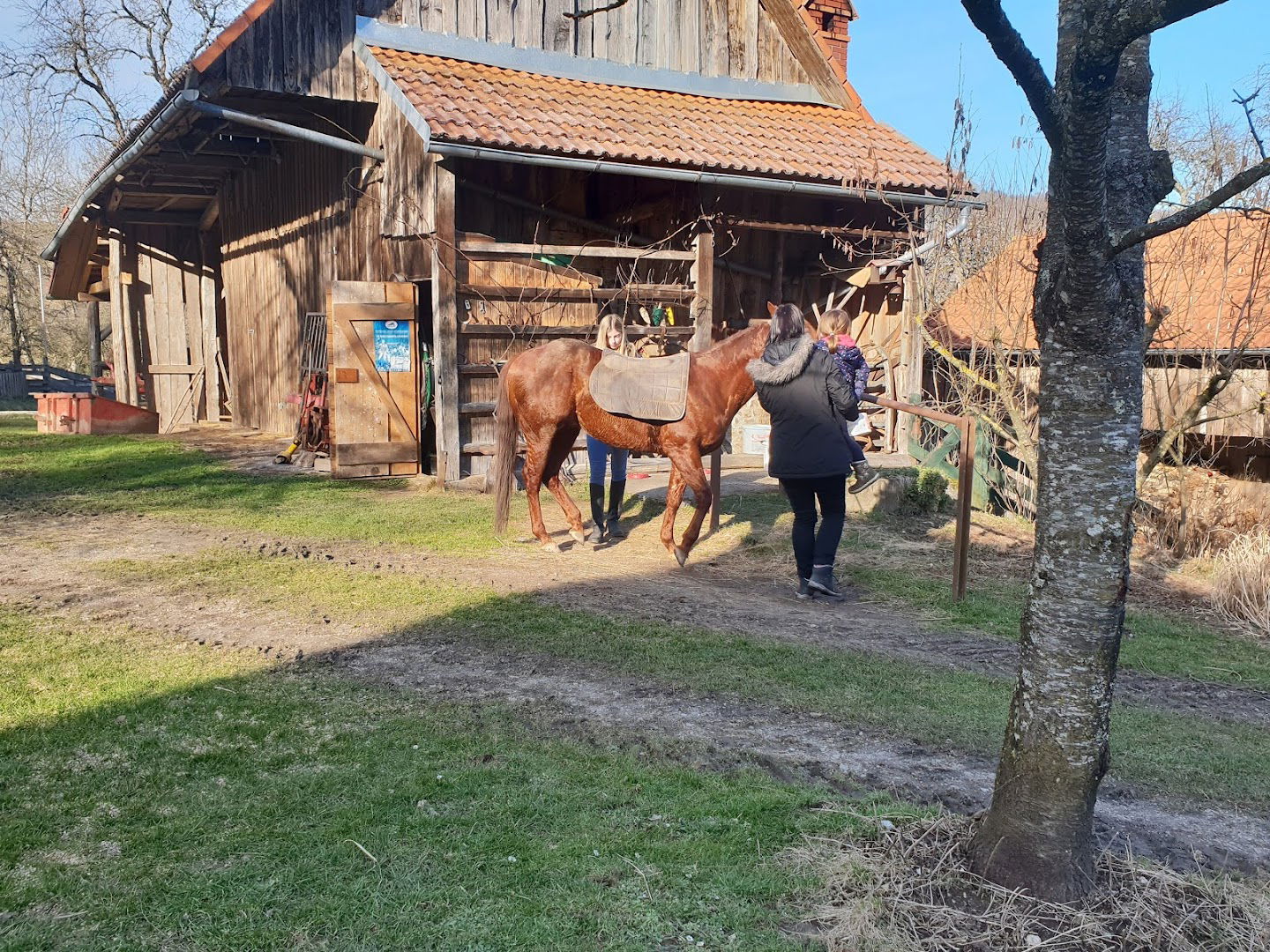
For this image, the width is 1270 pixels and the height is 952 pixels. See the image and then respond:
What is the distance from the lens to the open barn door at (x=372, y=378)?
36.4ft

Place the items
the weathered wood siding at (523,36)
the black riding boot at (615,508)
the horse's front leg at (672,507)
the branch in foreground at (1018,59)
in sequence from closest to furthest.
Result: the branch in foreground at (1018,59) < the horse's front leg at (672,507) < the black riding boot at (615,508) < the weathered wood siding at (523,36)

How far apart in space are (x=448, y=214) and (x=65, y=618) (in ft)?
19.9

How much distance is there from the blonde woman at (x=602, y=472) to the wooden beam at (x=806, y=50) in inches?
292

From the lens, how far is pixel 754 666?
211 inches

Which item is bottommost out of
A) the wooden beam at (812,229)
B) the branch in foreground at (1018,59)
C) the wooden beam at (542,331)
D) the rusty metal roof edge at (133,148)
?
the wooden beam at (542,331)

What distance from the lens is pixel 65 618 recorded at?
5.86 meters

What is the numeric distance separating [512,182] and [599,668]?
8096 millimetres

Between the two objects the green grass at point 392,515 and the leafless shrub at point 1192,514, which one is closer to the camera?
the green grass at point 392,515

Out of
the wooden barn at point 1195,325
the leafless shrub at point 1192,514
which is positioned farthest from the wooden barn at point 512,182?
the leafless shrub at point 1192,514

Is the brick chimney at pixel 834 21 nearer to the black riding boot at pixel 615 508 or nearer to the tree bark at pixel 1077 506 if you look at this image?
the black riding boot at pixel 615 508

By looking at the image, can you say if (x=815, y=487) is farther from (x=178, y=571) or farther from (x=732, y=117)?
(x=732, y=117)

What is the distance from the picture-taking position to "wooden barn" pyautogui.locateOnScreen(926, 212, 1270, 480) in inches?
328

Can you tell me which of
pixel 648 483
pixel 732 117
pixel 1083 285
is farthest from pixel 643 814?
pixel 732 117

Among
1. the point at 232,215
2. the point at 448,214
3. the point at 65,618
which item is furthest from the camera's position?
the point at 232,215
